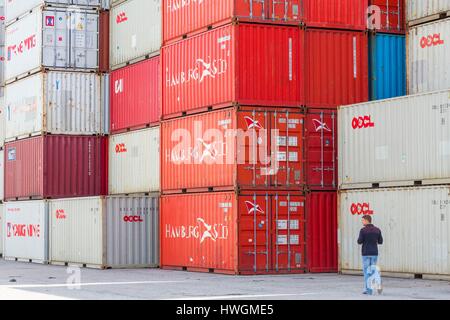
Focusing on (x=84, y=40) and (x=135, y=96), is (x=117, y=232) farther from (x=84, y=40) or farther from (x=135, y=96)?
(x=84, y=40)

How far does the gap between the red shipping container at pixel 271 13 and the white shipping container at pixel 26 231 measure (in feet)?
30.0

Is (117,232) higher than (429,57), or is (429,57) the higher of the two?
(429,57)

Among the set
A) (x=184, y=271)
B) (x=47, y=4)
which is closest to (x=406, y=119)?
(x=184, y=271)

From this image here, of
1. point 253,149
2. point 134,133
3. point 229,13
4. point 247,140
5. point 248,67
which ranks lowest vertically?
point 253,149

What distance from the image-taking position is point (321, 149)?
28.5 m

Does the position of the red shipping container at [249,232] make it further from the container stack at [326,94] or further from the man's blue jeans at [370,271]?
the man's blue jeans at [370,271]

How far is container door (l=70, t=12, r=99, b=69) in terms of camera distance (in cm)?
3628

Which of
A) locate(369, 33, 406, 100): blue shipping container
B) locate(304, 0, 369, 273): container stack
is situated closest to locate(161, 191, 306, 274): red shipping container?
locate(304, 0, 369, 273): container stack

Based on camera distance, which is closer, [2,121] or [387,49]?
[387,49]

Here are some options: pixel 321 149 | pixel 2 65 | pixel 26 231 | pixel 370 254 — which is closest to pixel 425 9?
pixel 321 149

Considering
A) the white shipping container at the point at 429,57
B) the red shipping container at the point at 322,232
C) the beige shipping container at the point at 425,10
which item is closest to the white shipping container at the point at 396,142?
the red shipping container at the point at 322,232

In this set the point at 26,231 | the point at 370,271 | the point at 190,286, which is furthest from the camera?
the point at 26,231

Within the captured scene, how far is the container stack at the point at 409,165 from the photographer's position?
24250mm

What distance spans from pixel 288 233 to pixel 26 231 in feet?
41.7
